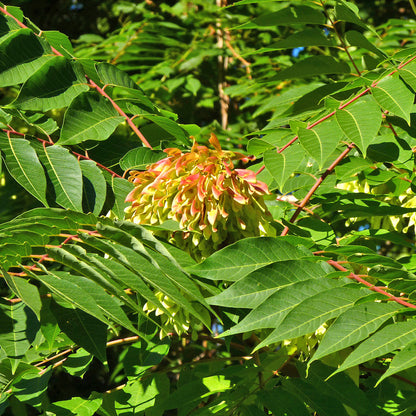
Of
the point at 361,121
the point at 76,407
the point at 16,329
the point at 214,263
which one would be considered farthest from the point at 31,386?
the point at 361,121

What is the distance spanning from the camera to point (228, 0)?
4.59m

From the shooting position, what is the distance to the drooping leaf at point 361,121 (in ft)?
4.75

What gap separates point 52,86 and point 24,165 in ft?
0.96

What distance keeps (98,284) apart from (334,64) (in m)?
1.16

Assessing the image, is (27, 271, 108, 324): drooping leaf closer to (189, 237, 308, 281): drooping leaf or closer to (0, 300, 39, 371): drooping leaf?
(0, 300, 39, 371): drooping leaf

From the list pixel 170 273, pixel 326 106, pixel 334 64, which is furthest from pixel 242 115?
pixel 170 273

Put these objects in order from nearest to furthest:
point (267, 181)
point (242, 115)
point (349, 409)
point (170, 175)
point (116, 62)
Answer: point (349, 409) < point (170, 175) < point (267, 181) < point (116, 62) < point (242, 115)

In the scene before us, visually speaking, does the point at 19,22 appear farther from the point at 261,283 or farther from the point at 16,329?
the point at 261,283

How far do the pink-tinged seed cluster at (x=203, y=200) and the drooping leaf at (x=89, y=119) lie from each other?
23 cm

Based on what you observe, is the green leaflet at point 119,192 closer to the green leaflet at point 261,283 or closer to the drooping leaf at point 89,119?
the drooping leaf at point 89,119

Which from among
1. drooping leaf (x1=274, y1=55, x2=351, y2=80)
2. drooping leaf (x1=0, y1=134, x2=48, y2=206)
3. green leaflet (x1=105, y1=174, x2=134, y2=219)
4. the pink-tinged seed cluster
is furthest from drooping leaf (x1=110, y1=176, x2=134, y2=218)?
drooping leaf (x1=274, y1=55, x2=351, y2=80)

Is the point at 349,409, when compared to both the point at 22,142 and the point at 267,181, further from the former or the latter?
the point at 22,142

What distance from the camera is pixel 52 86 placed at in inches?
66.6

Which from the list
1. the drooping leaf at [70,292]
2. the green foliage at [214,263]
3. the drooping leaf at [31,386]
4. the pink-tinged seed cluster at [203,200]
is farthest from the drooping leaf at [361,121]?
the drooping leaf at [31,386]
